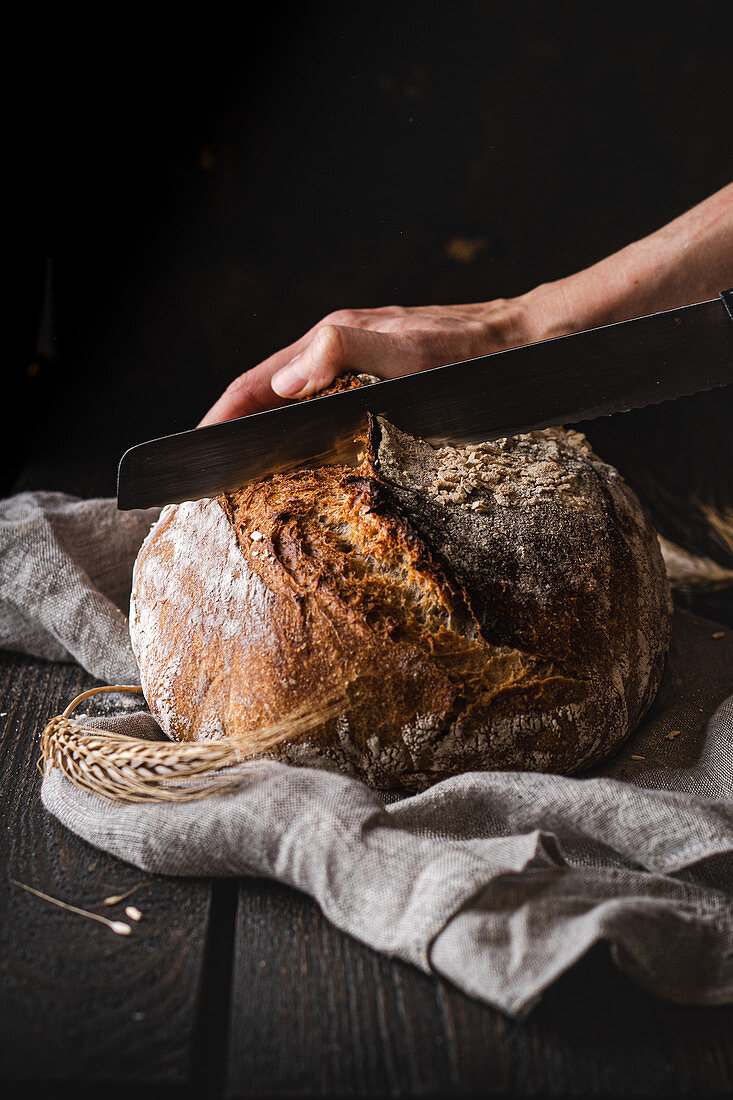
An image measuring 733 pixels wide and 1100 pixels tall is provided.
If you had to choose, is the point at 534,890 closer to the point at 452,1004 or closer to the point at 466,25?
the point at 452,1004

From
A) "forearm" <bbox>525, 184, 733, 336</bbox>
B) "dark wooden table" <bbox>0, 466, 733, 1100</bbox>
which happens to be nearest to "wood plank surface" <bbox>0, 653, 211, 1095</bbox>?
"dark wooden table" <bbox>0, 466, 733, 1100</bbox>

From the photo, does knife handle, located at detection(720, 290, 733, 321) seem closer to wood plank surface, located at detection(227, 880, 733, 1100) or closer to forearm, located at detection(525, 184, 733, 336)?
forearm, located at detection(525, 184, 733, 336)

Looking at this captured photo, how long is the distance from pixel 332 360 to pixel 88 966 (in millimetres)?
844

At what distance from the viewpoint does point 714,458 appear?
1929 mm

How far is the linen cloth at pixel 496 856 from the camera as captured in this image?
803 mm

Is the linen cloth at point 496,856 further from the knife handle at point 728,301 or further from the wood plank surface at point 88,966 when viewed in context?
the knife handle at point 728,301

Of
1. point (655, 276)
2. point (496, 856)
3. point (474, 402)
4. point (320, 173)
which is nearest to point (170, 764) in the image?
point (496, 856)

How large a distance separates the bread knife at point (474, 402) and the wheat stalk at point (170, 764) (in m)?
0.35

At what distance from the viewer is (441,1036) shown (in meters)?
0.77

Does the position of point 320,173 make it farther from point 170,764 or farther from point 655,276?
point 170,764

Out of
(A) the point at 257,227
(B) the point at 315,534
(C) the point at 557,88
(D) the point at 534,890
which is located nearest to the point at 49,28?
(A) the point at 257,227

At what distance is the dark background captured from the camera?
1.70 meters

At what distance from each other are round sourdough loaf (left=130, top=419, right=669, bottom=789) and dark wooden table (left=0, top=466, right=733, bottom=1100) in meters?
0.21

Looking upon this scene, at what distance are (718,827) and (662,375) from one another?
62cm
